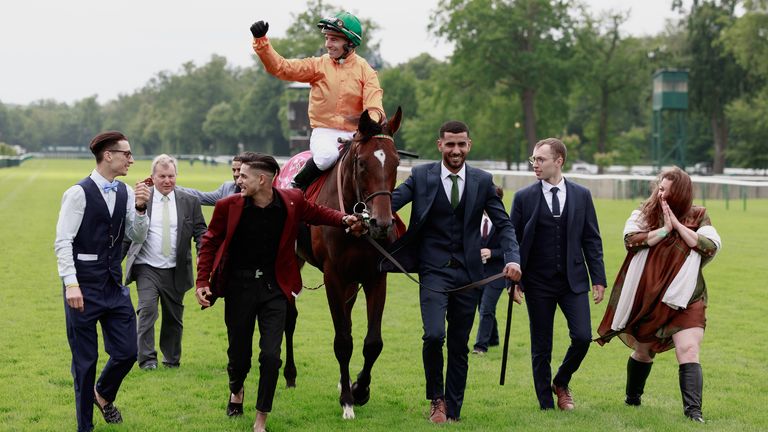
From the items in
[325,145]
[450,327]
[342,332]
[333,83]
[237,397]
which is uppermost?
[333,83]

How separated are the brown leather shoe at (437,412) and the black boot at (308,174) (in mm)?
2042

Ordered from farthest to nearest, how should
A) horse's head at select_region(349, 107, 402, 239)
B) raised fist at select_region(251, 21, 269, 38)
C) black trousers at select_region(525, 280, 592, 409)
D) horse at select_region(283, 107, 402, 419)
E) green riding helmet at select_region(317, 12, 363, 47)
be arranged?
green riding helmet at select_region(317, 12, 363, 47) < raised fist at select_region(251, 21, 269, 38) < black trousers at select_region(525, 280, 592, 409) < horse at select_region(283, 107, 402, 419) < horse's head at select_region(349, 107, 402, 239)

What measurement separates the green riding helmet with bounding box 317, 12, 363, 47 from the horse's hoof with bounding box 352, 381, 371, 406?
2643 mm

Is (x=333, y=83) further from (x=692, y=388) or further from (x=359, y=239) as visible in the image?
(x=692, y=388)

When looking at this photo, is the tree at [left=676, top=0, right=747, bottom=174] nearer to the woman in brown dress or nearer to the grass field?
the grass field

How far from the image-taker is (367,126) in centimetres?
641

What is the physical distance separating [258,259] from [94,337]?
1141 mm

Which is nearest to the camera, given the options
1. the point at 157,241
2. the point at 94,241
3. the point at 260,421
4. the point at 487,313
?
the point at 94,241

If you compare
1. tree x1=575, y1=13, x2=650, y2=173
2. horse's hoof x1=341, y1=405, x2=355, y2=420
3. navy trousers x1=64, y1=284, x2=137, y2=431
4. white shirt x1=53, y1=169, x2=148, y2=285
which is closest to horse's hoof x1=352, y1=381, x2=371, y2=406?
horse's hoof x1=341, y1=405, x2=355, y2=420

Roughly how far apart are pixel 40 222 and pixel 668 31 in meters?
60.4

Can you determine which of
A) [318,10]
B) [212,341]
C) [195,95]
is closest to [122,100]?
[195,95]

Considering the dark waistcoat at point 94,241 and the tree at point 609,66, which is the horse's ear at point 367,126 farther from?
the tree at point 609,66

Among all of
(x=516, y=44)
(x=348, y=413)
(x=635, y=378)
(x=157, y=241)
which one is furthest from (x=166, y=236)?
(x=516, y=44)

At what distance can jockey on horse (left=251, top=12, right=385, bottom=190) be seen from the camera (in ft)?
24.0
